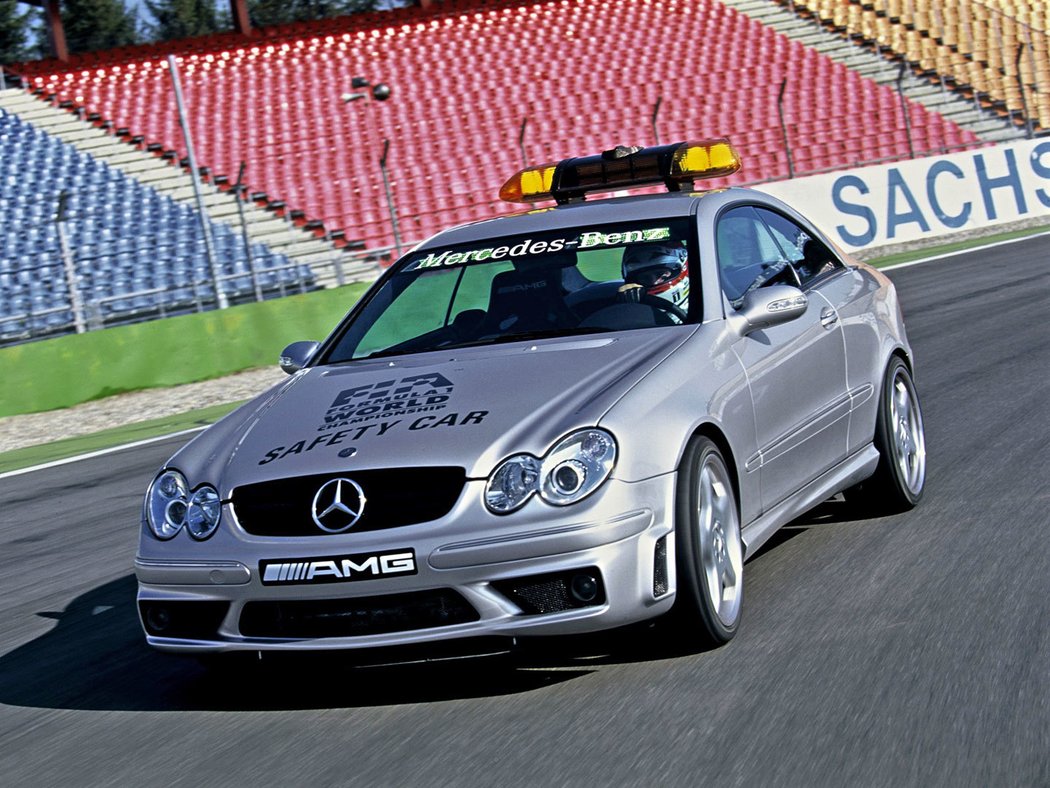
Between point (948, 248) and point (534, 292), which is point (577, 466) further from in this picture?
point (948, 248)

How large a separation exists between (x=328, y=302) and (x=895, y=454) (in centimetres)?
1314

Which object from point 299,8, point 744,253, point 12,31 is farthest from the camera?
point 299,8

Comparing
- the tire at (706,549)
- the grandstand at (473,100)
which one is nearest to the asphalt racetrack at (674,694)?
the tire at (706,549)

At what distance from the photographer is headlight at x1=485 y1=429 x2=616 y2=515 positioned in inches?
178

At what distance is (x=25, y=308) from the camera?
20.8 m

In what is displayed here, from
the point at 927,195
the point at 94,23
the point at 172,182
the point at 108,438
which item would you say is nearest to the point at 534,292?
the point at 108,438

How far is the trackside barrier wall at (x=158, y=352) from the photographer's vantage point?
56.5 feet

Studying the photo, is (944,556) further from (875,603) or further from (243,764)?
(243,764)

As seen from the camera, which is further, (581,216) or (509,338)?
(581,216)

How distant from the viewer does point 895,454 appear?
679 cm

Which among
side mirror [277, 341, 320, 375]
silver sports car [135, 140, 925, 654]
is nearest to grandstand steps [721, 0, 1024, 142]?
silver sports car [135, 140, 925, 654]

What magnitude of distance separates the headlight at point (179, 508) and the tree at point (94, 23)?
67.1 metres

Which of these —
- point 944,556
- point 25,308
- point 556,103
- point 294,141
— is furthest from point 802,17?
point 944,556

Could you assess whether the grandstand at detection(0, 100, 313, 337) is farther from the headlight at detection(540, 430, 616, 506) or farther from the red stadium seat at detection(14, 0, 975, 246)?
the headlight at detection(540, 430, 616, 506)
